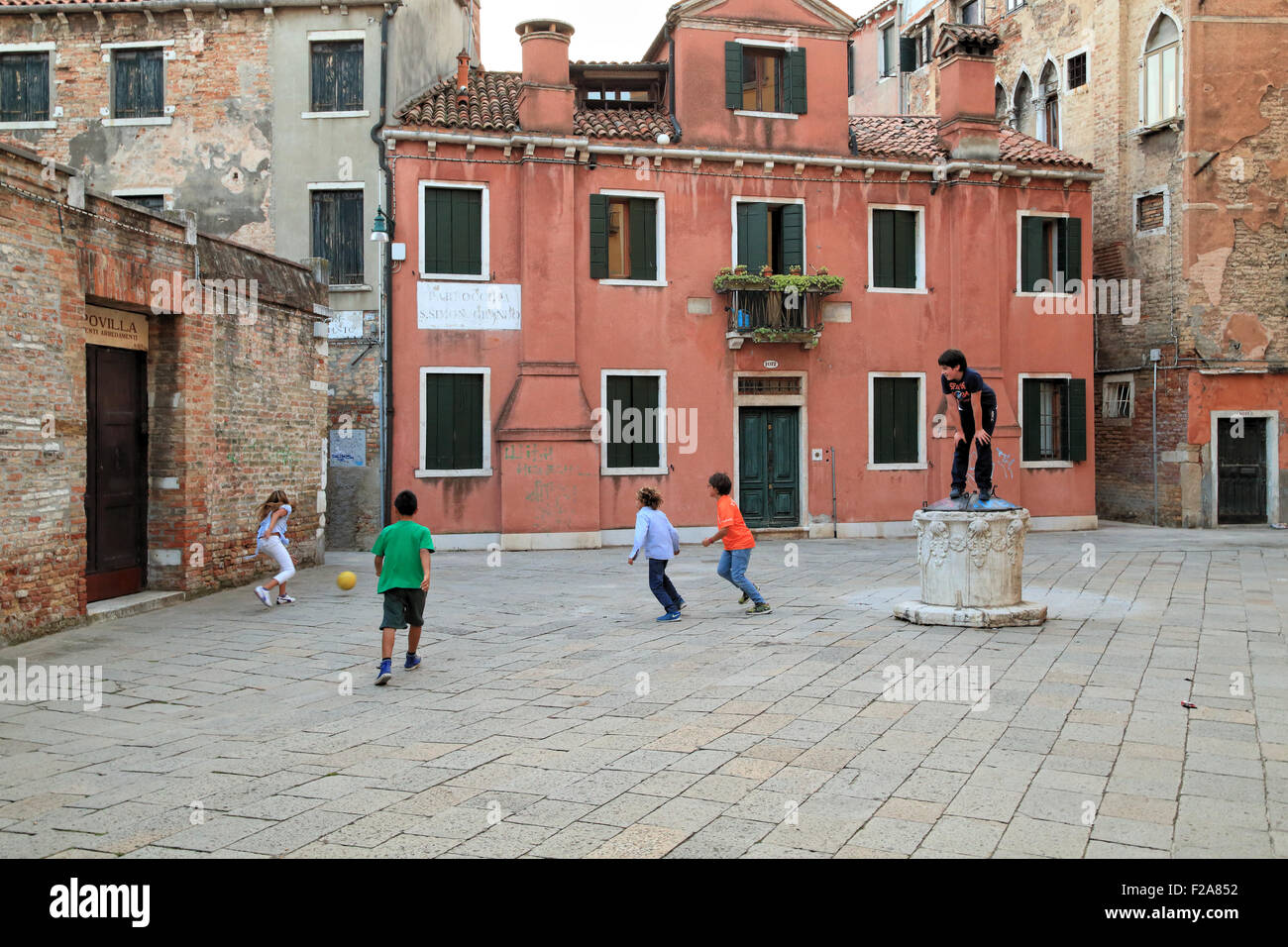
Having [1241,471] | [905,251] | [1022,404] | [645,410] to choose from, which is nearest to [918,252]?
[905,251]

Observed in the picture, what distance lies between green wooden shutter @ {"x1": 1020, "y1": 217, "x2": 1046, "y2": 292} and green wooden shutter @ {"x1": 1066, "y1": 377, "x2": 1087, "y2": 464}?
7.36ft

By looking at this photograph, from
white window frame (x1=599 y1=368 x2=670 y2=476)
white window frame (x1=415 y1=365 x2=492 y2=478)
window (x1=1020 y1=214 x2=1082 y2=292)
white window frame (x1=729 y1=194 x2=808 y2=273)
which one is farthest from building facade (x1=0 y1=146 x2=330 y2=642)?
window (x1=1020 y1=214 x2=1082 y2=292)

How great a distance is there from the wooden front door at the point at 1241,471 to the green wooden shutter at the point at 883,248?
8054 mm

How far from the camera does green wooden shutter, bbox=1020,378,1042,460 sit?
21.3 m

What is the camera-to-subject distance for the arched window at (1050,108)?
25.0 m

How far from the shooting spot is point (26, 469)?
9.16 meters

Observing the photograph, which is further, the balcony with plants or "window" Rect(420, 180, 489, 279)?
the balcony with plants

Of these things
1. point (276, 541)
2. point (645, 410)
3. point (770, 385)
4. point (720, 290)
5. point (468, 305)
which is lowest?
point (276, 541)

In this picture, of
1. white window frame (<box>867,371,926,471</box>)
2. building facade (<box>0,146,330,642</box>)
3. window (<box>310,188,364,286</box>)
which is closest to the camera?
building facade (<box>0,146,330,642</box>)

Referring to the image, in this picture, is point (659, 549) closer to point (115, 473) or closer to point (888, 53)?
point (115, 473)

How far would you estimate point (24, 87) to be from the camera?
19.3m

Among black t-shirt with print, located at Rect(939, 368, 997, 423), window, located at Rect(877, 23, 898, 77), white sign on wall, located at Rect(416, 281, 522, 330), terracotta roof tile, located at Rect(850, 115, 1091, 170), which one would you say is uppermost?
window, located at Rect(877, 23, 898, 77)

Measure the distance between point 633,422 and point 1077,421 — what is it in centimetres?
943

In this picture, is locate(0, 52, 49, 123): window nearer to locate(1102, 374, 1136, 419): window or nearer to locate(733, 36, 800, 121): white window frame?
locate(733, 36, 800, 121): white window frame
